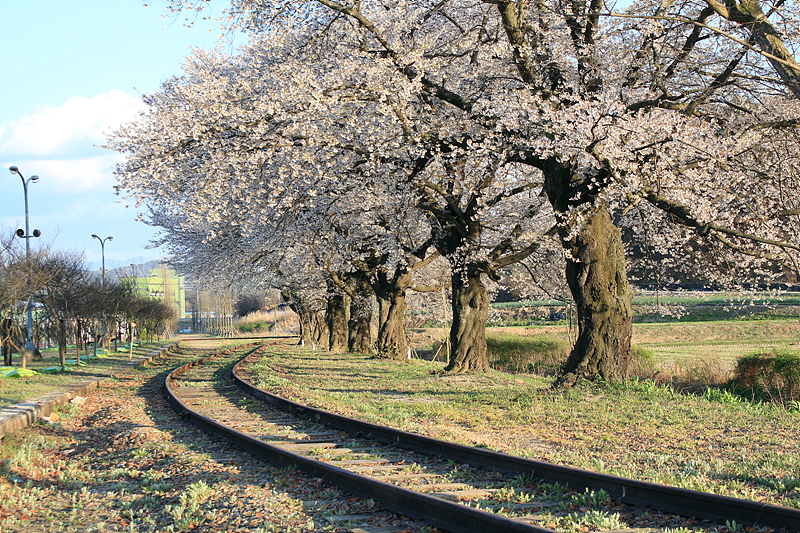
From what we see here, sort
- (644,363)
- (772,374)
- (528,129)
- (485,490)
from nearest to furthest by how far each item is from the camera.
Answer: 1. (485,490)
2. (528,129)
3. (772,374)
4. (644,363)

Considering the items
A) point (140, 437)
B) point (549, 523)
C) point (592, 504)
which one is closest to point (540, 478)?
point (592, 504)

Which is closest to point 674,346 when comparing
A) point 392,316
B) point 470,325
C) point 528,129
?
point 392,316

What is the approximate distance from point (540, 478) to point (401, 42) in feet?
39.6

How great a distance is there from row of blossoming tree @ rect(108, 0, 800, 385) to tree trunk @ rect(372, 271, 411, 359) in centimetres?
1056

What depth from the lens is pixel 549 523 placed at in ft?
18.3

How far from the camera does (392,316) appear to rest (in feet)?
104

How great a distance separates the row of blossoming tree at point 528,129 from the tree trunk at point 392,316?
34.7ft

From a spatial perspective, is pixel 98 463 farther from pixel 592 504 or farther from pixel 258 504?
pixel 592 504

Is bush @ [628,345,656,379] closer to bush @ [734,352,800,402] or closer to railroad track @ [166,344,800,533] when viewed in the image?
bush @ [734,352,800,402]

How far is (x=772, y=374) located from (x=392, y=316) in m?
17.1

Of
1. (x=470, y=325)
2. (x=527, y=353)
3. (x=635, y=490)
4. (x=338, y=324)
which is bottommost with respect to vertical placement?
(x=527, y=353)

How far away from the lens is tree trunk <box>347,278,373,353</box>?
37.6 metres

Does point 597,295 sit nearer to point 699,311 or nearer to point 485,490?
point 485,490

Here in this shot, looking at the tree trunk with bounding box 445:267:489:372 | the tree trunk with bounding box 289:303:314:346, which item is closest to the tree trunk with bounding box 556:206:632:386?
the tree trunk with bounding box 445:267:489:372
